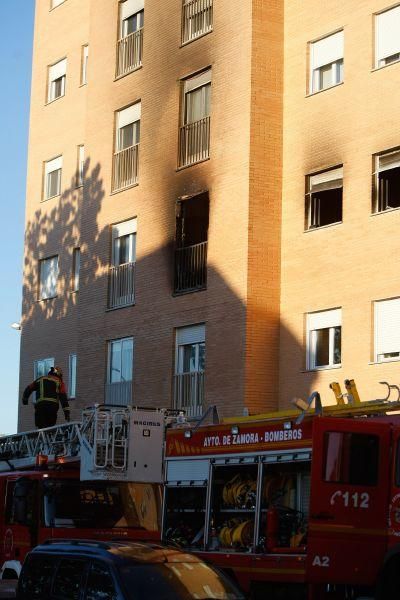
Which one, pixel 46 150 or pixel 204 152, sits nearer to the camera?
pixel 204 152

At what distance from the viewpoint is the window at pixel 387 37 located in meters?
21.7

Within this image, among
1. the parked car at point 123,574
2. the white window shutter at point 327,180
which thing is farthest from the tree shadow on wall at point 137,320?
the parked car at point 123,574

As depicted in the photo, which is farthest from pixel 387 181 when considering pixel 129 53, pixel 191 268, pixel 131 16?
pixel 131 16

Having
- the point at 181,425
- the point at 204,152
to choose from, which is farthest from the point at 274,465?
the point at 204,152

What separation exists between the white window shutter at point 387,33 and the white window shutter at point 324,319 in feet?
15.0

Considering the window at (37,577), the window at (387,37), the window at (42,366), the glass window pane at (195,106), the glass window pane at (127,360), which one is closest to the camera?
the window at (37,577)

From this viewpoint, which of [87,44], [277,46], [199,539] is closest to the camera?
[199,539]

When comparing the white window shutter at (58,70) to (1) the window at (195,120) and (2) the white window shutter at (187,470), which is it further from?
(2) the white window shutter at (187,470)

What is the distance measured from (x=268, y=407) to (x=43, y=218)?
12.4 m

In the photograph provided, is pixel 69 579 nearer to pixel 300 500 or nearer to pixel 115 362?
pixel 300 500

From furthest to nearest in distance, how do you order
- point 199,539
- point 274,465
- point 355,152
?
point 355,152
point 199,539
point 274,465

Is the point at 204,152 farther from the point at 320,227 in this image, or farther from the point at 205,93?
the point at 320,227

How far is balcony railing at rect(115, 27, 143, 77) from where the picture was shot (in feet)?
91.0

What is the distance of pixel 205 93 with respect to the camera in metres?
25.3
